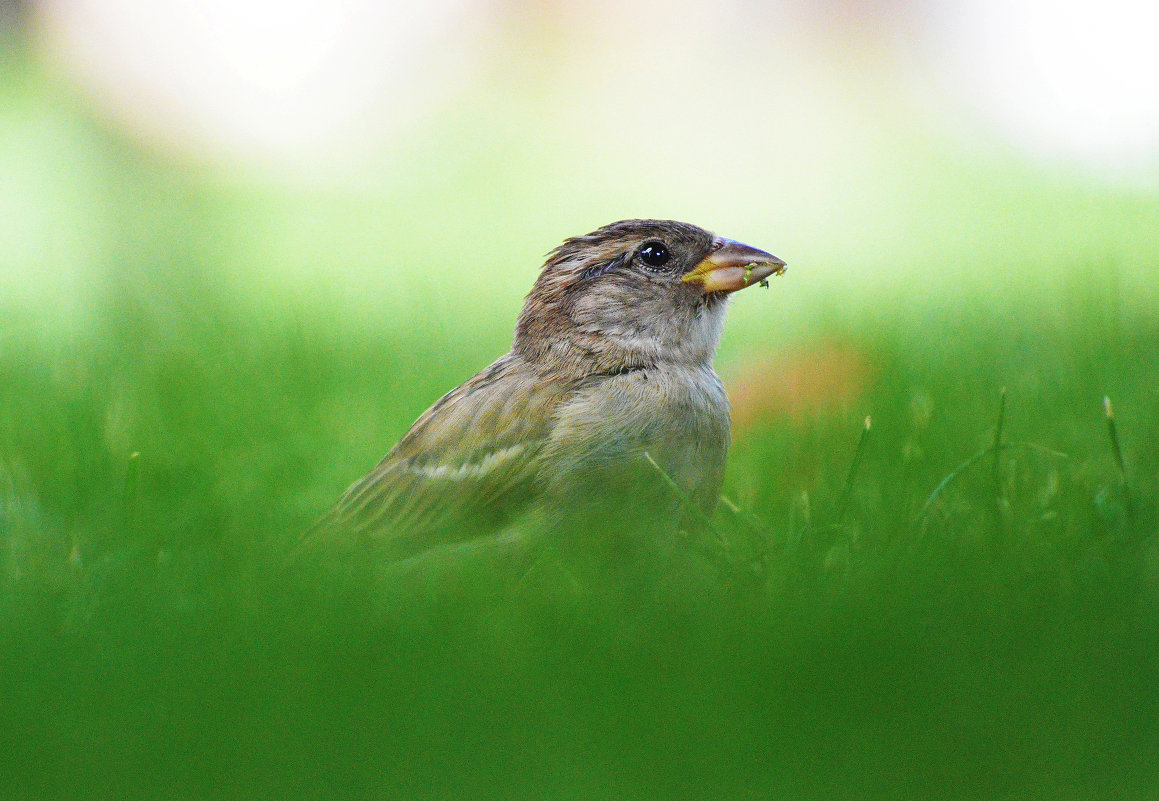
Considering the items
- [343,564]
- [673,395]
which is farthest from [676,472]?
[343,564]

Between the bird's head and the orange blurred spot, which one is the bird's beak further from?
the orange blurred spot

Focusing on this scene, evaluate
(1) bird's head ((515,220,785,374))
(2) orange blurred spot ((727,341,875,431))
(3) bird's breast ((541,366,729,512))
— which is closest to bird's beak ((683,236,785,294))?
(1) bird's head ((515,220,785,374))

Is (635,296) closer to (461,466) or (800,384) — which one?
(461,466)

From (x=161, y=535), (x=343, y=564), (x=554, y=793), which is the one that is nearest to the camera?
(x=554, y=793)

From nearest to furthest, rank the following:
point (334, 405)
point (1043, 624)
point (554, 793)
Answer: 1. point (554, 793)
2. point (1043, 624)
3. point (334, 405)

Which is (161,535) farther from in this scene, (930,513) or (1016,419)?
(1016,419)

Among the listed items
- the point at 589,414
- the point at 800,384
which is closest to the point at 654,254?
the point at 589,414
